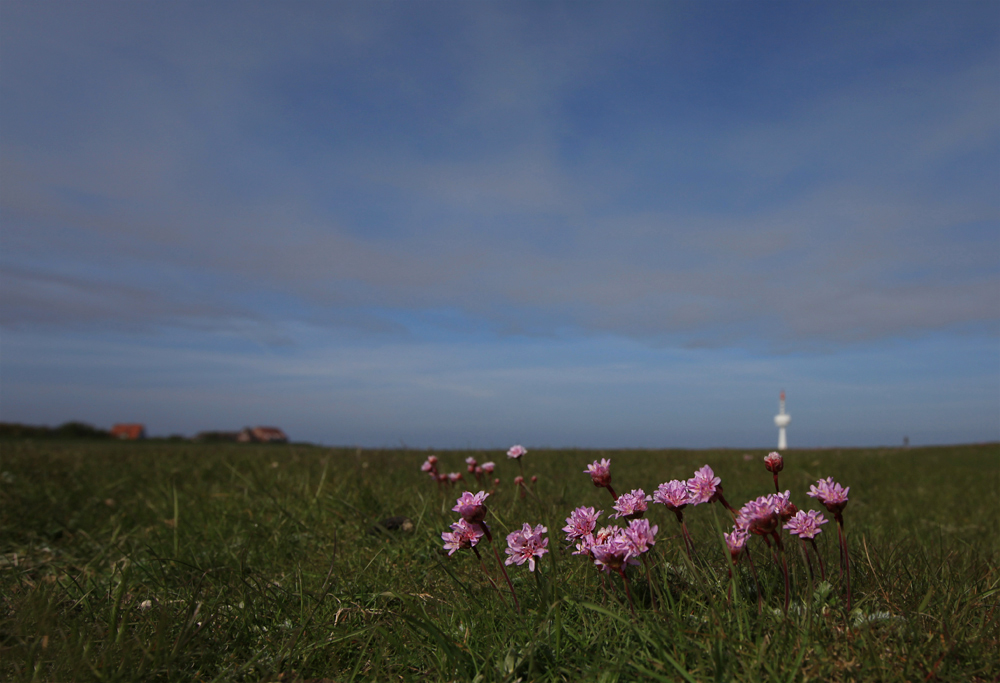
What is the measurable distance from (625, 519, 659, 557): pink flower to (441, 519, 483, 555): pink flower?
70 centimetres

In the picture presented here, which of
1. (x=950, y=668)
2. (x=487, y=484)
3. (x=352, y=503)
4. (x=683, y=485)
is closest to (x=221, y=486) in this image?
(x=352, y=503)

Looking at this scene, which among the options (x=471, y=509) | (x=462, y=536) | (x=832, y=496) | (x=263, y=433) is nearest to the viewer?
(x=832, y=496)

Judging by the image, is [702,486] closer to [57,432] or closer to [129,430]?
[57,432]

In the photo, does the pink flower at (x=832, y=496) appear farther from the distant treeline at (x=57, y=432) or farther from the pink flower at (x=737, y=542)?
the distant treeline at (x=57, y=432)

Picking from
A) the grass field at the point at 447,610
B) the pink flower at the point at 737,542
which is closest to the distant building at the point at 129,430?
the grass field at the point at 447,610

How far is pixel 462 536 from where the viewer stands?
2.88 m

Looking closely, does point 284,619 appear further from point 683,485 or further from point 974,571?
point 974,571

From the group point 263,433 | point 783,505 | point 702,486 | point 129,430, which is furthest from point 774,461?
point 129,430

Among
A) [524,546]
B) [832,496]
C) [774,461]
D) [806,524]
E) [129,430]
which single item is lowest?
[129,430]

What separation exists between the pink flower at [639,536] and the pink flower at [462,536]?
70 cm

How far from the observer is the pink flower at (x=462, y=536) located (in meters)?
2.82

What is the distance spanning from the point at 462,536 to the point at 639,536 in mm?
832

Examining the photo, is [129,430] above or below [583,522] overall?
below

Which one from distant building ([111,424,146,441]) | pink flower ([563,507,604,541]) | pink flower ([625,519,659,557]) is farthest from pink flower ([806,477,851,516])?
distant building ([111,424,146,441])
